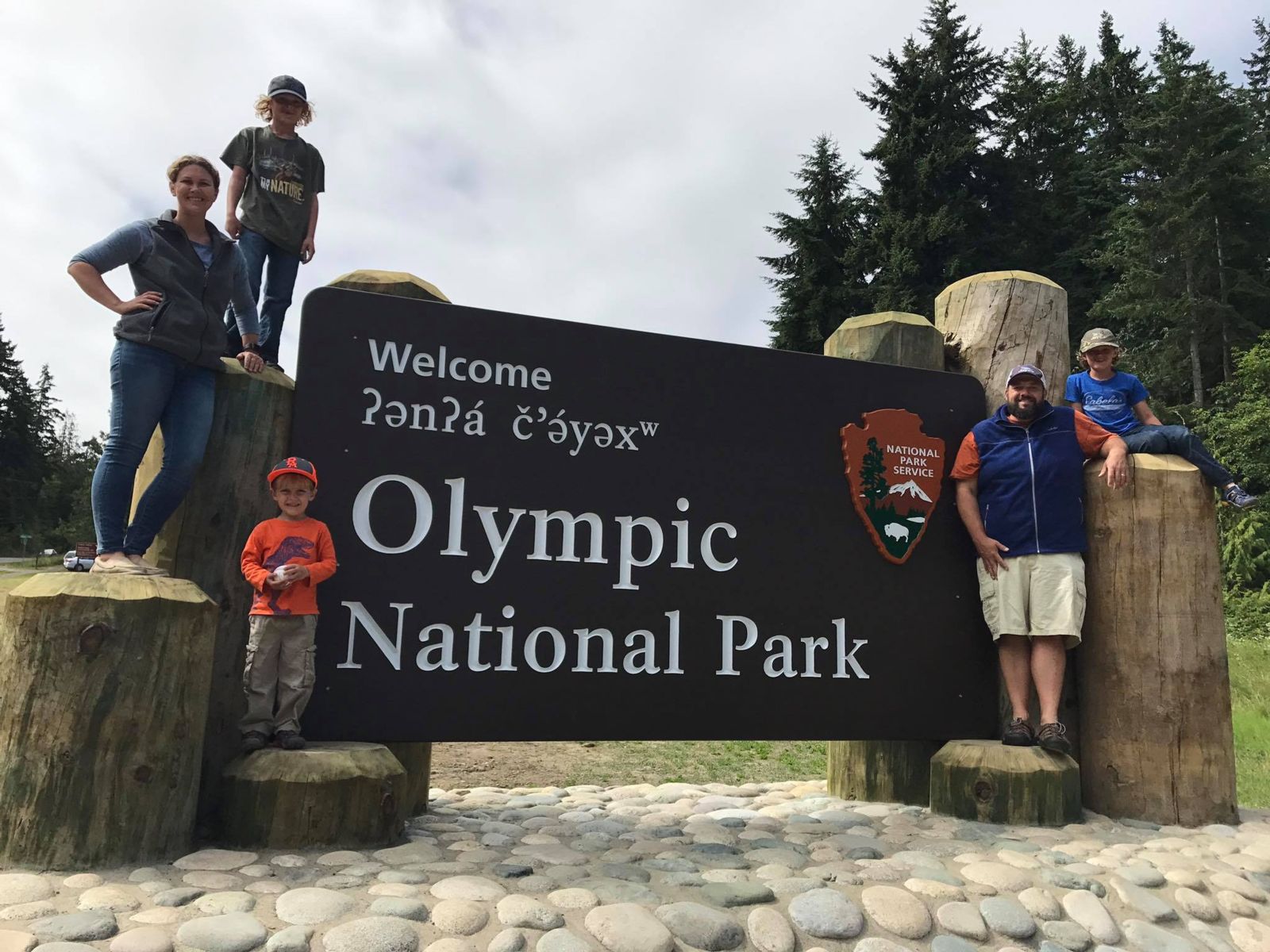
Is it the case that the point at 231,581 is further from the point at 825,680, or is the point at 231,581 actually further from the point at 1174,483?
the point at 1174,483

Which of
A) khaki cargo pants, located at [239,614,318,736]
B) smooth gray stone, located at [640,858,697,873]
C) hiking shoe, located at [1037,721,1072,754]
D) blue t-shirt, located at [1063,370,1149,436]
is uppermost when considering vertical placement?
blue t-shirt, located at [1063,370,1149,436]

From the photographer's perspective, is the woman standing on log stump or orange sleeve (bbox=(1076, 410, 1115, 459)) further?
orange sleeve (bbox=(1076, 410, 1115, 459))

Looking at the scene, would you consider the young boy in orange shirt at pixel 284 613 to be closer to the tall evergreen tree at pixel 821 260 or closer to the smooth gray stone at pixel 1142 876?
the smooth gray stone at pixel 1142 876

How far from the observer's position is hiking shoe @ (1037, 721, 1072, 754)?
360cm

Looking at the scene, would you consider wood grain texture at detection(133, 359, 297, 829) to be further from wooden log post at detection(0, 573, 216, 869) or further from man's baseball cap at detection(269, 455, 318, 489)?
wooden log post at detection(0, 573, 216, 869)

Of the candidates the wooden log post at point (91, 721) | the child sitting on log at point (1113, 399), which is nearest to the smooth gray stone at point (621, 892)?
the wooden log post at point (91, 721)

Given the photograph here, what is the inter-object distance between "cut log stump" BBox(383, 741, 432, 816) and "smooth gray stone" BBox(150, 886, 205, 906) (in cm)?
123

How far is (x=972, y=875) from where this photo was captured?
2729 millimetres

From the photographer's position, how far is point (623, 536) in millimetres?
3475

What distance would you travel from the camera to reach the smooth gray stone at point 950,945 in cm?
230

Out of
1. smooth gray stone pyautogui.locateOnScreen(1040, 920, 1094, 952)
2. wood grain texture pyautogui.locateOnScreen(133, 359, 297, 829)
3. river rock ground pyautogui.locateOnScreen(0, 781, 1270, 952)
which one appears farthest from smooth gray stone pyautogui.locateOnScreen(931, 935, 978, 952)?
wood grain texture pyautogui.locateOnScreen(133, 359, 297, 829)

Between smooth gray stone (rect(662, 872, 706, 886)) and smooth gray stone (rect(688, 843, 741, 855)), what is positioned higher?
smooth gray stone (rect(662, 872, 706, 886))

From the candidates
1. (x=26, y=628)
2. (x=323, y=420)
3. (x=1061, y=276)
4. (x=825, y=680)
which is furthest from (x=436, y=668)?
(x=1061, y=276)

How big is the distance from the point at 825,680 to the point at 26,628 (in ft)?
9.28
